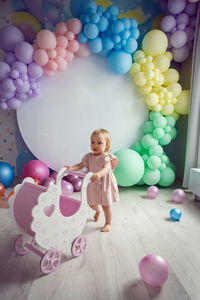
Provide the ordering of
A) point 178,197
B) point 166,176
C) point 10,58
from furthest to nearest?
point 166,176 < point 10,58 < point 178,197

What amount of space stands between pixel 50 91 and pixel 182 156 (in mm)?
2036

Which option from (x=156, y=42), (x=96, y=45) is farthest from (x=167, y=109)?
(x=96, y=45)

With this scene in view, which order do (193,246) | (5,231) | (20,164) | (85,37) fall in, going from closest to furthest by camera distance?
1. (193,246)
2. (5,231)
3. (85,37)
4. (20,164)

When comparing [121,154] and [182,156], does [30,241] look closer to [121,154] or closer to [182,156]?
[121,154]

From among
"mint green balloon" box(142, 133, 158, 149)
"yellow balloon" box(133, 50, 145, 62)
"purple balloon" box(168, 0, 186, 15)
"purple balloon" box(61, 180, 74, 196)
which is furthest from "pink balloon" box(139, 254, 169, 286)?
"purple balloon" box(168, 0, 186, 15)

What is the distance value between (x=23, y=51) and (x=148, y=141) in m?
1.76

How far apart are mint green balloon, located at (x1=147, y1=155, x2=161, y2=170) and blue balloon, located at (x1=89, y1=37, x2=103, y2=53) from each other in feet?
4.67

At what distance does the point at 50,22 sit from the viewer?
3.28 meters

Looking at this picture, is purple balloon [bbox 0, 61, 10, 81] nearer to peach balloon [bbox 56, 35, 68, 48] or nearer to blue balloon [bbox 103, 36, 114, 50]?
peach balloon [bbox 56, 35, 68, 48]

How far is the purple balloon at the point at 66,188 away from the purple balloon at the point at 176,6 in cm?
238

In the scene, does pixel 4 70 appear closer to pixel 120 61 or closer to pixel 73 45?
pixel 73 45

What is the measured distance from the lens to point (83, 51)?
3027 millimetres

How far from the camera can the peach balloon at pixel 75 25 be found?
9.27ft

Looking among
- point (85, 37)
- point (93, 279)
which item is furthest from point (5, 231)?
point (85, 37)
